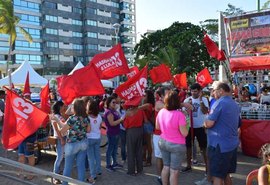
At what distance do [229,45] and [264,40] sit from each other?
2.84 feet

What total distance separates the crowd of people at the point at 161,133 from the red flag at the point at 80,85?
1.07 ft

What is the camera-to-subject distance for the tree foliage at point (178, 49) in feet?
123

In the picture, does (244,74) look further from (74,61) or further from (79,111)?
(74,61)

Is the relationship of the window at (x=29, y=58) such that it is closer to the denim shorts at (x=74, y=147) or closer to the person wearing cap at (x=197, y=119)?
the person wearing cap at (x=197, y=119)

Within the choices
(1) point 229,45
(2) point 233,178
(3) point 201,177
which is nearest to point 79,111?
(3) point 201,177

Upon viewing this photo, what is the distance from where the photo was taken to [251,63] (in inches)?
322

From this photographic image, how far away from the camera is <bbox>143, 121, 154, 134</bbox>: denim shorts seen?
7.18 m

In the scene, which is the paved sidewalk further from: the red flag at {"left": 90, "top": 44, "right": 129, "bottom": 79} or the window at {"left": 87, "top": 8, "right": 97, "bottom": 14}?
the window at {"left": 87, "top": 8, "right": 97, "bottom": 14}

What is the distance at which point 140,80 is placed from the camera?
7.05 m

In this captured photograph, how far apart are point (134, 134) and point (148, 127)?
0.59 meters

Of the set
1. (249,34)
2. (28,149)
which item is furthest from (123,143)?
(249,34)

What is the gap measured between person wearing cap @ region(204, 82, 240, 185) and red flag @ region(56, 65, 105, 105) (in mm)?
3057

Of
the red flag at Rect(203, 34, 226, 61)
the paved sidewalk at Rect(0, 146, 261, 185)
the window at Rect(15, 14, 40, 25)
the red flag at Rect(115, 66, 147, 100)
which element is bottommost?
the paved sidewalk at Rect(0, 146, 261, 185)

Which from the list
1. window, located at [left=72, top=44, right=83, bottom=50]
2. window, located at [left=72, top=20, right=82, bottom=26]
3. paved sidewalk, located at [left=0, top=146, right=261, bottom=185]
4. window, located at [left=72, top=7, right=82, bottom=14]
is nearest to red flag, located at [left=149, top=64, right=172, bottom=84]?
paved sidewalk, located at [left=0, top=146, right=261, bottom=185]
